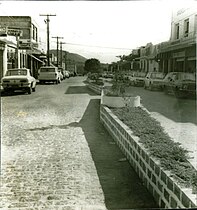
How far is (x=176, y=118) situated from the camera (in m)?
6.00

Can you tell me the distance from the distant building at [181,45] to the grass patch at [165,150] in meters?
0.73

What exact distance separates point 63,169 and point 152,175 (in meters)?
1.34

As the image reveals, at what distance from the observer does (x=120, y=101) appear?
678 cm

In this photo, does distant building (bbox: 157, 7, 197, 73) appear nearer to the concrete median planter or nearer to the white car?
the concrete median planter

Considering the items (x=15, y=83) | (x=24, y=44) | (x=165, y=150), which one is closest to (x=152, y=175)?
(x=165, y=150)

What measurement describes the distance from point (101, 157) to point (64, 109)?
4599 mm

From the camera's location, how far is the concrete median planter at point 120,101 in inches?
229

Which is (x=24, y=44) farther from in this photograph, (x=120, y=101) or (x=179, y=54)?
(x=120, y=101)

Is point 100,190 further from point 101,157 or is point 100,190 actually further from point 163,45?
point 163,45

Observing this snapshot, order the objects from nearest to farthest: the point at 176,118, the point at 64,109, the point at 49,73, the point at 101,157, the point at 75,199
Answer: the point at 75,199 → the point at 101,157 → the point at 176,118 → the point at 64,109 → the point at 49,73

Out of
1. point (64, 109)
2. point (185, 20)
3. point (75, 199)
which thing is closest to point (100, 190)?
point (75, 199)

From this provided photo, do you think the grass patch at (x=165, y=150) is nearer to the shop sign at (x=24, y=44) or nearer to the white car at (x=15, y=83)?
the shop sign at (x=24, y=44)

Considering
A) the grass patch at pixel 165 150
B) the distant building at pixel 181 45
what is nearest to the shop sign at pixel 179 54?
the distant building at pixel 181 45

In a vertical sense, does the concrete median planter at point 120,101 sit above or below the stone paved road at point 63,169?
above
